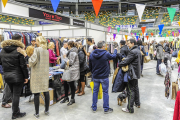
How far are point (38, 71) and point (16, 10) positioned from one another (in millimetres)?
1695

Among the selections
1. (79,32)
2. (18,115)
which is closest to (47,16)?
(18,115)

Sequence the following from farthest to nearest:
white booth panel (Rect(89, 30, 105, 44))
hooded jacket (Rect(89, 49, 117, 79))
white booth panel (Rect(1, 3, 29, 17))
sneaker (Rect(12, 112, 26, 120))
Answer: white booth panel (Rect(89, 30, 105, 44)) → white booth panel (Rect(1, 3, 29, 17)) → hooded jacket (Rect(89, 49, 117, 79)) → sneaker (Rect(12, 112, 26, 120))

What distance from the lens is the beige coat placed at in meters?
2.51

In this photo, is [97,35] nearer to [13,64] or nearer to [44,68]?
[44,68]

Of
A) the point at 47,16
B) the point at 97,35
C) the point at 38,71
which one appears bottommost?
the point at 38,71

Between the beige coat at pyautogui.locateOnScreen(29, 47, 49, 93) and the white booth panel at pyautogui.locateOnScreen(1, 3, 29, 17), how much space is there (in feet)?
4.33

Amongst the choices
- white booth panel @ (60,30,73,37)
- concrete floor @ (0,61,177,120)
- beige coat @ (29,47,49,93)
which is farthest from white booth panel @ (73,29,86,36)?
beige coat @ (29,47,49,93)

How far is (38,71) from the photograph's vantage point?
255cm

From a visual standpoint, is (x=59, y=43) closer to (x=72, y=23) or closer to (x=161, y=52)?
(x=72, y=23)

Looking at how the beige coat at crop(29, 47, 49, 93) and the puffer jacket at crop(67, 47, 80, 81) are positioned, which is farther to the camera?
the puffer jacket at crop(67, 47, 80, 81)

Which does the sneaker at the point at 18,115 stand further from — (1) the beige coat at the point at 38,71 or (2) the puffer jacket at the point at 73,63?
(2) the puffer jacket at the point at 73,63

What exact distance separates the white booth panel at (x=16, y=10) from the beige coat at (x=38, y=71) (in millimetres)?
1319

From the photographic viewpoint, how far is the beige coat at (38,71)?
251cm

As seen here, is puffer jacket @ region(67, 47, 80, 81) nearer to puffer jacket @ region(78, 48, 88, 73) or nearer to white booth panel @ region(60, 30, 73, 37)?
puffer jacket @ region(78, 48, 88, 73)
